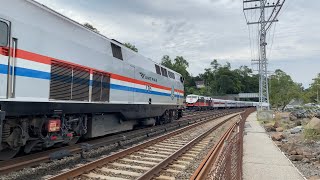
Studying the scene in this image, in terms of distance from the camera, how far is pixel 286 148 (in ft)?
46.2

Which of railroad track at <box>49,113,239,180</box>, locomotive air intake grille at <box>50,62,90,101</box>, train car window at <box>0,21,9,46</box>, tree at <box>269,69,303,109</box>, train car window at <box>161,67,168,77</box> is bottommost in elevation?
railroad track at <box>49,113,239,180</box>

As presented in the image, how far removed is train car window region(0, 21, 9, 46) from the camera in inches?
295

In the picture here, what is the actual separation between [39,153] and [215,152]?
18.3ft

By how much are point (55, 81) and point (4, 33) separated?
2097 mm

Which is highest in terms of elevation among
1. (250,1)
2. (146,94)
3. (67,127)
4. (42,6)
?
(250,1)

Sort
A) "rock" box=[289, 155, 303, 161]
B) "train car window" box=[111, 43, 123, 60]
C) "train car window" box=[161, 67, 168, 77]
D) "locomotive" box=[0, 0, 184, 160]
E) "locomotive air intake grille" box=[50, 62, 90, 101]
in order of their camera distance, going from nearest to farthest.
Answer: "locomotive" box=[0, 0, 184, 160] < "locomotive air intake grille" box=[50, 62, 90, 101] < "rock" box=[289, 155, 303, 161] < "train car window" box=[111, 43, 123, 60] < "train car window" box=[161, 67, 168, 77]

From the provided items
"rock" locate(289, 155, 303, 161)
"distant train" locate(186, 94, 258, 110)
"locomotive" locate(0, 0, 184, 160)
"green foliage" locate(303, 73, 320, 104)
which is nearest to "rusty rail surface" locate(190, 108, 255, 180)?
"rock" locate(289, 155, 303, 161)

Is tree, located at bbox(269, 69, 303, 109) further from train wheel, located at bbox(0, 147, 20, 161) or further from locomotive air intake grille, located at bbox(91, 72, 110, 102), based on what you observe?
train wheel, located at bbox(0, 147, 20, 161)

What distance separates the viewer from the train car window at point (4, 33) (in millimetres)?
7488

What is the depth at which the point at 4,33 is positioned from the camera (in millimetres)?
7566

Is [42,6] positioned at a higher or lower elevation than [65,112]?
higher

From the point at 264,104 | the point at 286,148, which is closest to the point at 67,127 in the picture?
the point at 286,148

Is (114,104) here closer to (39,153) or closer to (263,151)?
(39,153)

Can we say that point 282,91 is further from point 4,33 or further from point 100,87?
point 4,33
